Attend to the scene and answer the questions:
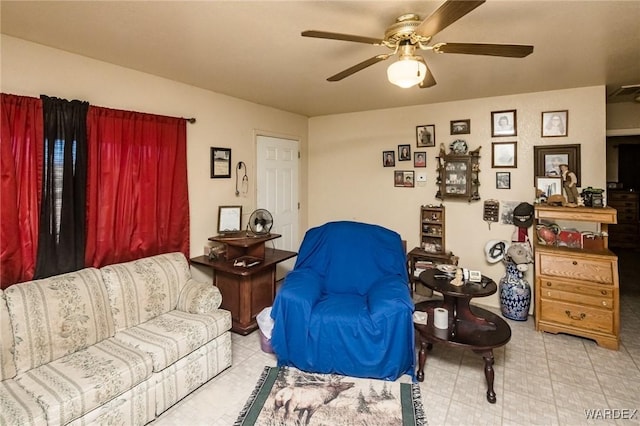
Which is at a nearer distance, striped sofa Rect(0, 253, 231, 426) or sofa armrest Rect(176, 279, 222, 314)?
striped sofa Rect(0, 253, 231, 426)

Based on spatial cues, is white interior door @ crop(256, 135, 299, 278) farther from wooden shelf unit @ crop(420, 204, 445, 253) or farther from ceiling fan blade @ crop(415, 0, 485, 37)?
ceiling fan blade @ crop(415, 0, 485, 37)

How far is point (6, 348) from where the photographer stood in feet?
5.69

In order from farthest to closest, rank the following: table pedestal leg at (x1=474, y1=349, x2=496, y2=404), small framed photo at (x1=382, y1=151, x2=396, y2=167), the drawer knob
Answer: small framed photo at (x1=382, y1=151, x2=396, y2=167)
the drawer knob
table pedestal leg at (x1=474, y1=349, x2=496, y2=404)

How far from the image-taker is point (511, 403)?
2090 mm

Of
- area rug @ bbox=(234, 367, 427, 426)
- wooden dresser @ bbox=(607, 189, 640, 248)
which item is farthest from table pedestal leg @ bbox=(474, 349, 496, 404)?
wooden dresser @ bbox=(607, 189, 640, 248)

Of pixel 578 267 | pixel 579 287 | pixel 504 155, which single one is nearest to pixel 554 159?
pixel 504 155

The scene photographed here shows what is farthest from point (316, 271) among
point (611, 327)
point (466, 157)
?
point (611, 327)

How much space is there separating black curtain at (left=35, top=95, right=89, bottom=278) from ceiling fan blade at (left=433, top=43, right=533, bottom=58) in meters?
2.42

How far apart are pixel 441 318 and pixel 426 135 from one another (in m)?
2.36

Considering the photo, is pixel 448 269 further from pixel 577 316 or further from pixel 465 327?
pixel 577 316

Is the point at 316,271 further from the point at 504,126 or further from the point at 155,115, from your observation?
the point at 504,126

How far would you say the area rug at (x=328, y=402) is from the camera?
6.38 feet

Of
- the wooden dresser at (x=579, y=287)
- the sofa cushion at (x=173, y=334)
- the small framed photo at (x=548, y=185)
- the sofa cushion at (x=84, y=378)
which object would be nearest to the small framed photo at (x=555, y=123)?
the small framed photo at (x=548, y=185)

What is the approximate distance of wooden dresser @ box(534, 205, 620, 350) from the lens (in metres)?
2.76
